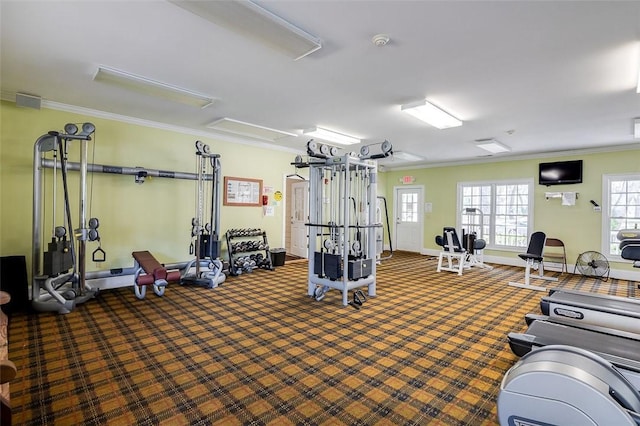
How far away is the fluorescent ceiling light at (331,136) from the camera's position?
5.42 meters

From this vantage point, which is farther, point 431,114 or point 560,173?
point 560,173

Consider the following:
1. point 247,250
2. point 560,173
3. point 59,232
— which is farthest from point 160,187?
point 560,173

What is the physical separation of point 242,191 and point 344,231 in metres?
2.91

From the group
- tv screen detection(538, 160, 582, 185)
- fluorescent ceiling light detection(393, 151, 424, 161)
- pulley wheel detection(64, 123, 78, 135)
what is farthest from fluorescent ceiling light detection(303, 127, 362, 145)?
tv screen detection(538, 160, 582, 185)

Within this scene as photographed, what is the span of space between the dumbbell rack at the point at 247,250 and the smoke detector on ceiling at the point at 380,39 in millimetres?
4466

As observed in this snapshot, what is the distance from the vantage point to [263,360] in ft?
8.86

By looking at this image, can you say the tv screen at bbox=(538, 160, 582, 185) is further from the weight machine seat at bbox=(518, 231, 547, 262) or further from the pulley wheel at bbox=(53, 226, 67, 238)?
the pulley wheel at bbox=(53, 226, 67, 238)

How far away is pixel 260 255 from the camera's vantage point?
6.50 metres

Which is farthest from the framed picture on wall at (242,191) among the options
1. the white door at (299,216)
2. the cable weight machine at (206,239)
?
the white door at (299,216)

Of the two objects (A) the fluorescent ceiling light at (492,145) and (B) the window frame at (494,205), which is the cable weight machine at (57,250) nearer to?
(A) the fluorescent ceiling light at (492,145)

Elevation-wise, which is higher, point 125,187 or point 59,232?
point 125,187

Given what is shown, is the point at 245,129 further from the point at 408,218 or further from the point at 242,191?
the point at 408,218

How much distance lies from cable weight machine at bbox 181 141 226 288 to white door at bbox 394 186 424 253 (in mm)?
5947

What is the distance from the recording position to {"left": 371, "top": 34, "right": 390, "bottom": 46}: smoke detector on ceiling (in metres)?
2.47
